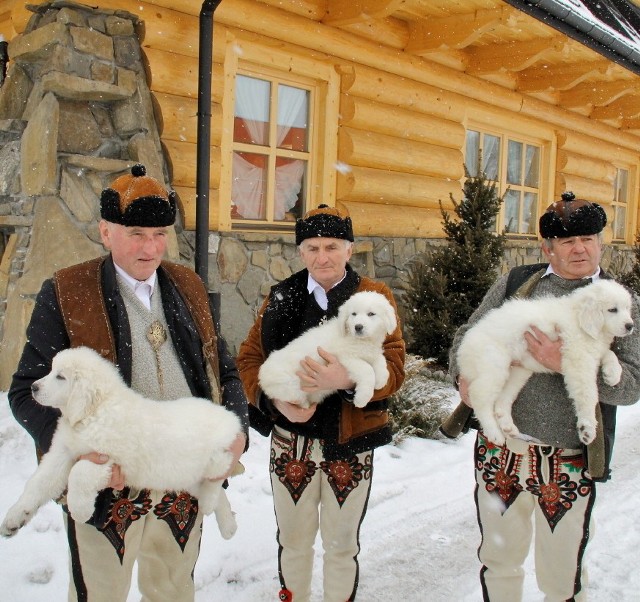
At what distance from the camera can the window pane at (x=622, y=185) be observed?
14.4 metres

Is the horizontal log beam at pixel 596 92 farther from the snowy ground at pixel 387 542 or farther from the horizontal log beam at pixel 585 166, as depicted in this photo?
the snowy ground at pixel 387 542

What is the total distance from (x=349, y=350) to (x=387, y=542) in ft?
6.46

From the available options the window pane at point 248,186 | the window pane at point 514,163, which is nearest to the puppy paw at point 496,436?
the window pane at point 248,186

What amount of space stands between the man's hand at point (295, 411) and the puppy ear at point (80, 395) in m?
0.95

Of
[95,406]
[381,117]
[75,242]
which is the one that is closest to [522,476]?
[95,406]

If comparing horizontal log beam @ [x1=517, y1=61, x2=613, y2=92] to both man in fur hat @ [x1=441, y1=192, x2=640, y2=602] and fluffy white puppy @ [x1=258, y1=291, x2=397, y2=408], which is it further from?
fluffy white puppy @ [x1=258, y1=291, x2=397, y2=408]

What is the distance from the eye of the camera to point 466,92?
9.40 meters

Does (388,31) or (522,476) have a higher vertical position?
(388,31)

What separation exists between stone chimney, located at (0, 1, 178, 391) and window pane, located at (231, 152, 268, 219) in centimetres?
136

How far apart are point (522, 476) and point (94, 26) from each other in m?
5.02

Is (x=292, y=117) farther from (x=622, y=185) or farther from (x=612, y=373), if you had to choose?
(x=622, y=185)

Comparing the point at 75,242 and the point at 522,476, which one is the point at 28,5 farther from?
the point at 522,476

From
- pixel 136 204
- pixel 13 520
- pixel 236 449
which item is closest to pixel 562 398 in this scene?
pixel 236 449

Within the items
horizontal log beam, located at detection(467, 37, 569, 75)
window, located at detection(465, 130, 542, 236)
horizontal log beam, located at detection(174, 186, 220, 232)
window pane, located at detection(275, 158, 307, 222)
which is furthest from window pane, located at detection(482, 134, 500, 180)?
horizontal log beam, located at detection(174, 186, 220, 232)
